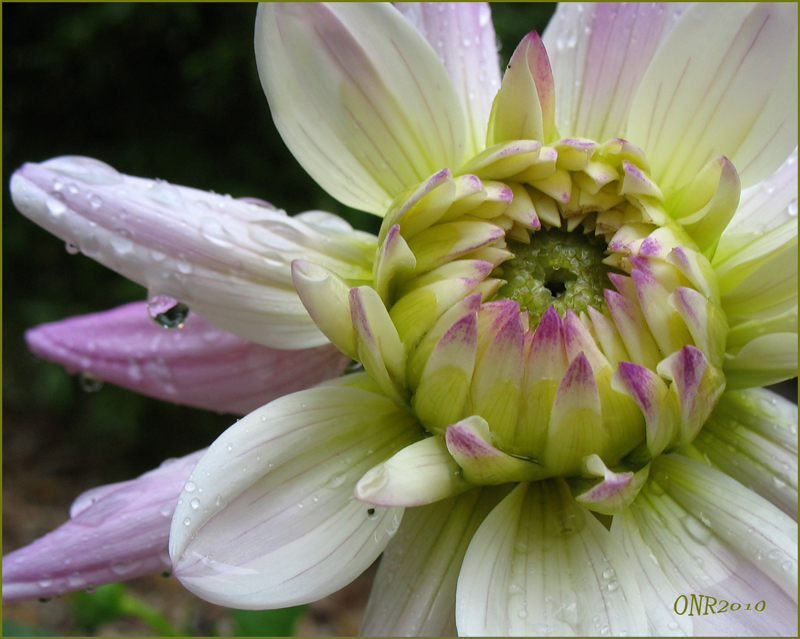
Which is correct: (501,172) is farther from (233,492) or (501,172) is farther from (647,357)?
(233,492)

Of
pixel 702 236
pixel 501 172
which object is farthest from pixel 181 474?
pixel 702 236

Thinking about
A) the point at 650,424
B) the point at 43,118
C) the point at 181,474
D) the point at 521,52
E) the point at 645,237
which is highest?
the point at 521,52

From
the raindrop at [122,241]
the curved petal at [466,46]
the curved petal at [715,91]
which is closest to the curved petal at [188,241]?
the raindrop at [122,241]

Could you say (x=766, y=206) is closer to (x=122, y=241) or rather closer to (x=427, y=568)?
(x=427, y=568)

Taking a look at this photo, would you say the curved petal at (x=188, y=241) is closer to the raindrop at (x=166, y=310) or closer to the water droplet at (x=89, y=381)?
Answer: the raindrop at (x=166, y=310)

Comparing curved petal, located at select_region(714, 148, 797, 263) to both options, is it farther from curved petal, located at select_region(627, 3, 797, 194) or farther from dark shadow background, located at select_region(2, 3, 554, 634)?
dark shadow background, located at select_region(2, 3, 554, 634)

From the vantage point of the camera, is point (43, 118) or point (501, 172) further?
point (43, 118)

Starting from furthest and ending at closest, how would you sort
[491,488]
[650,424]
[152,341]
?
[152,341]
[491,488]
[650,424]
